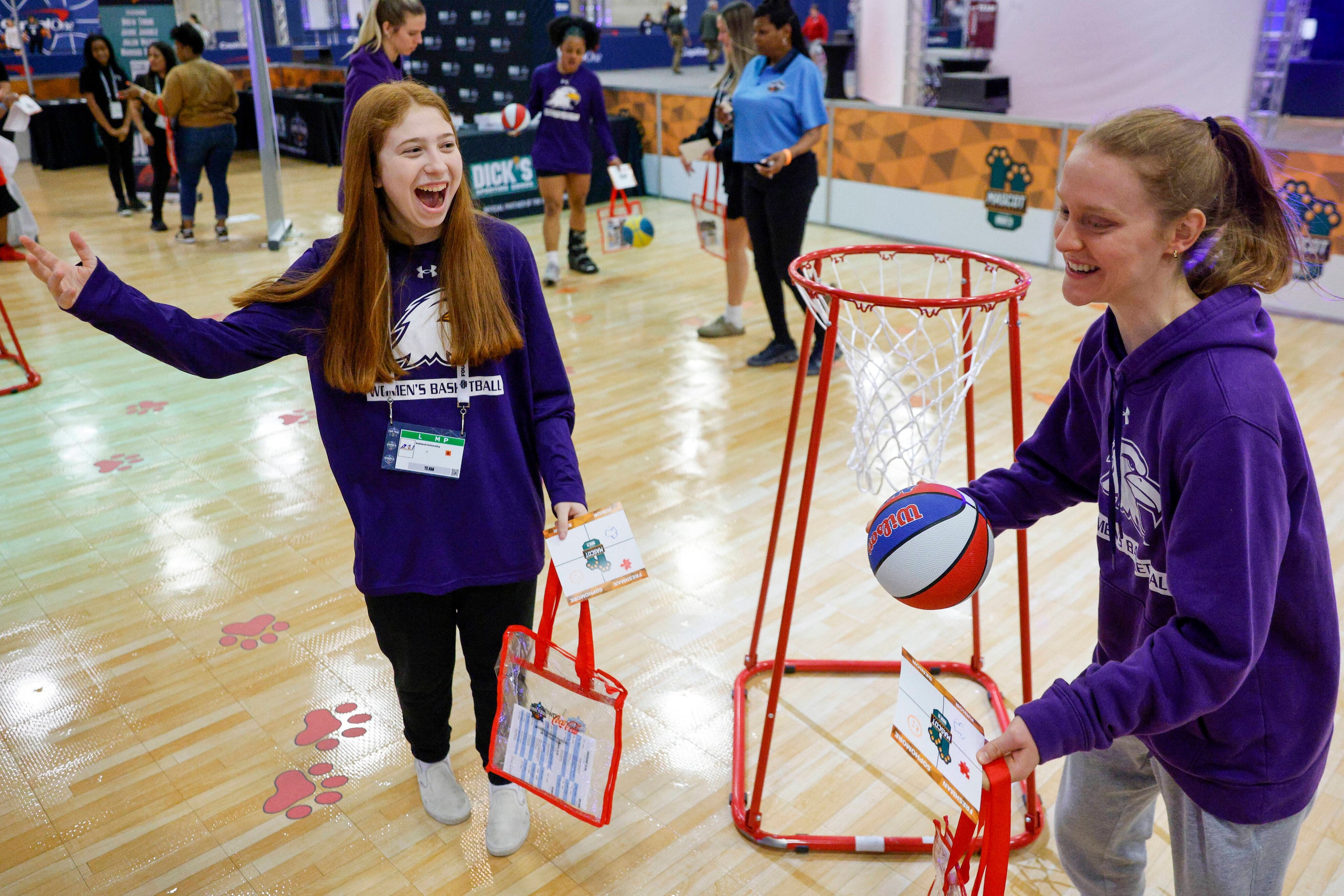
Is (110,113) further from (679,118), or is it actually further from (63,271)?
(63,271)

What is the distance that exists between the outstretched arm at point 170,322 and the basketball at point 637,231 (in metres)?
5.82

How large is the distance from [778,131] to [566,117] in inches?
88.7

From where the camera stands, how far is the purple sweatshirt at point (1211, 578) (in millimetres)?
1269

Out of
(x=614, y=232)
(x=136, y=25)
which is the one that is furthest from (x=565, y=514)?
(x=136, y=25)

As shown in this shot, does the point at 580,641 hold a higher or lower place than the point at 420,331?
lower

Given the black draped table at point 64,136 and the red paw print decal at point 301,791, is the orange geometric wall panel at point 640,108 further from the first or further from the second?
the red paw print decal at point 301,791

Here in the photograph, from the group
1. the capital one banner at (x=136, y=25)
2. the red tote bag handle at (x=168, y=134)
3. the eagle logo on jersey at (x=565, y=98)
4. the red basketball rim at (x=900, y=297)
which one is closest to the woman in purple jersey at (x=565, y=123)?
the eagle logo on jersey at (x=565, y=98)

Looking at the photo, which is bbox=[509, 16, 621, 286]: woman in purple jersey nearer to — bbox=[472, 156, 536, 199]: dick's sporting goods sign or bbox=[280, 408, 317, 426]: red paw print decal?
bbox=[472, 156, 536, 199]: dick's sporting goods sign

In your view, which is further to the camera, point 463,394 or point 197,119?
point 197,119

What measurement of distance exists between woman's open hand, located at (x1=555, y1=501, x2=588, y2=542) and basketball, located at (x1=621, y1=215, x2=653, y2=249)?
19.0 ft

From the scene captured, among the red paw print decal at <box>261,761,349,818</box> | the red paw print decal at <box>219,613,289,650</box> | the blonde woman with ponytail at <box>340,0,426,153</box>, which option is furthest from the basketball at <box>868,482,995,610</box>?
the blonde woman with ponytail at <box>340,0,426,153</box>

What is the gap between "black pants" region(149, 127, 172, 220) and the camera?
8852 millimetres

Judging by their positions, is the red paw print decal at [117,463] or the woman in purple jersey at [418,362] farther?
the red paw print decal at [117,463]

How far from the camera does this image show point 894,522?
186 centimetres
